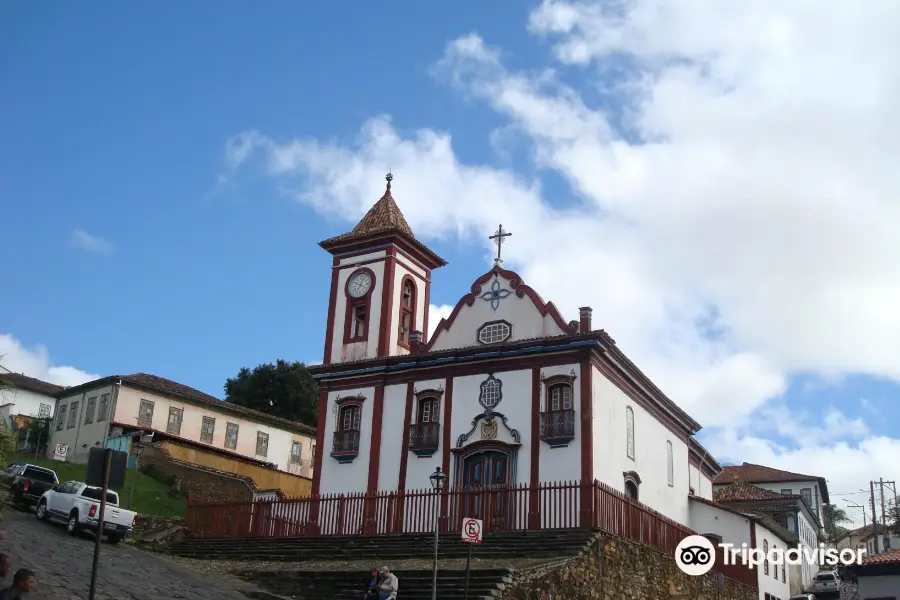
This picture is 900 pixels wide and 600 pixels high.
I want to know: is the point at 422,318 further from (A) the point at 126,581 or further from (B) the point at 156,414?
(B) the point at 156,414


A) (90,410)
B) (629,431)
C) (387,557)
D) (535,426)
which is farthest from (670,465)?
(90,410)

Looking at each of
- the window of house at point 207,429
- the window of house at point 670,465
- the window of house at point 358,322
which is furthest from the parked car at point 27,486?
the window of house at point 670,465

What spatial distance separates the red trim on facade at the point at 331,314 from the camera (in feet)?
113

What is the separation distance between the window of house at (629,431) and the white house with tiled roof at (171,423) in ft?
74.7

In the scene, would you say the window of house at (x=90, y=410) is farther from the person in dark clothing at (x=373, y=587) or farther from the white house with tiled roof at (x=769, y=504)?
the person in dark clothing at (x=373, y=587)

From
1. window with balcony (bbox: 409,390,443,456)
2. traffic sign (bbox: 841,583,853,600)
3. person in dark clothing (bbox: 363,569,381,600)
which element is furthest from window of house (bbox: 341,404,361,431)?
traffic sign (bbox: 841,583,853,600)

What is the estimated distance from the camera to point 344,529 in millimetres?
28422

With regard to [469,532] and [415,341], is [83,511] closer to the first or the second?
[415,341]

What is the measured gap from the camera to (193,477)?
43.1 meters

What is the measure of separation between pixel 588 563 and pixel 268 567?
27.5 feet

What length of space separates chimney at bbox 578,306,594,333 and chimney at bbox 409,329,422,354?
18.7 ft

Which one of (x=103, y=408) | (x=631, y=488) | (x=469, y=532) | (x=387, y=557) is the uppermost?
(x=103, y=408)

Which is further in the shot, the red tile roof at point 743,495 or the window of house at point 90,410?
the red tile roof at point 743,495

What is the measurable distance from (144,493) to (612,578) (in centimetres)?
2290
